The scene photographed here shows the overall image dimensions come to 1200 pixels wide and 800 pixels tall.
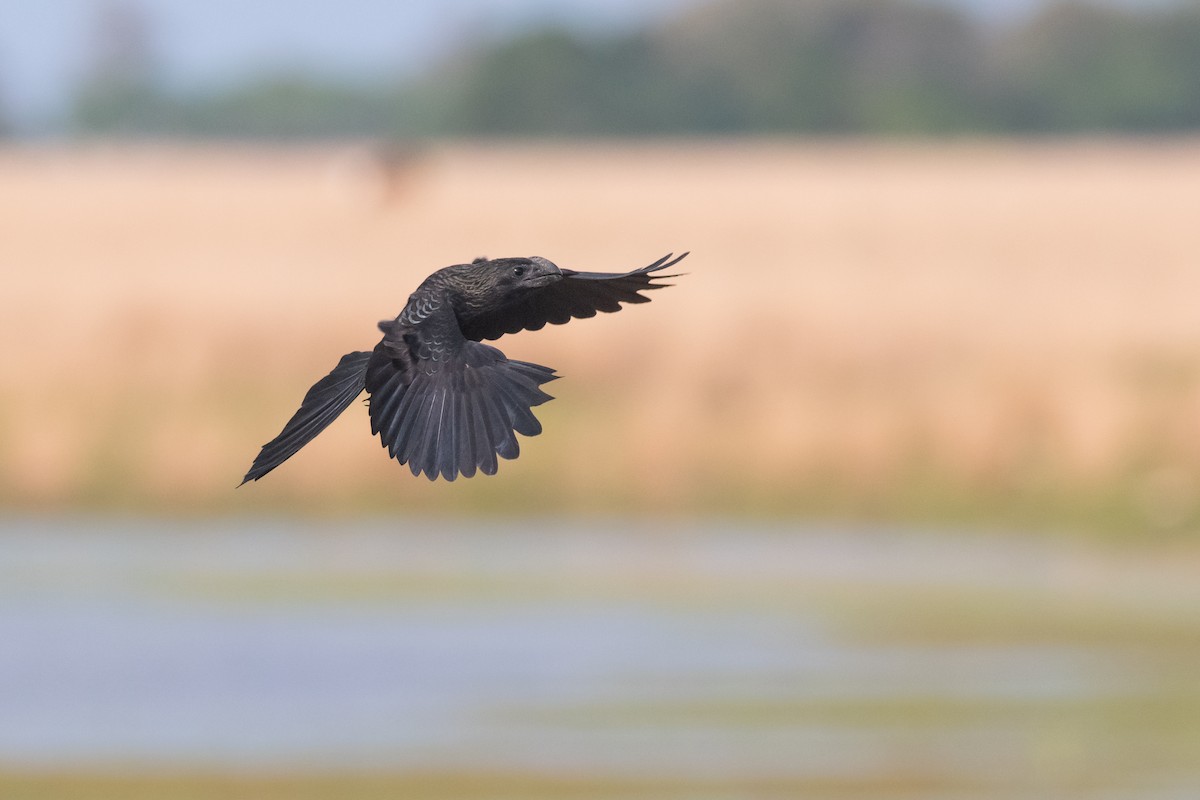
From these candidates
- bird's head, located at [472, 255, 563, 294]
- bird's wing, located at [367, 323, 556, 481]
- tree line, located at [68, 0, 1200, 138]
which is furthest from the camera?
tree line, located at [68, 0, 1200, 138]

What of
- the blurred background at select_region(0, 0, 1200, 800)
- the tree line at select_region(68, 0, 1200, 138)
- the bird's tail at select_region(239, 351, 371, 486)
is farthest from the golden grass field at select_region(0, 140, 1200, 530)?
the tree line at select_region(68, 0, 1200, 138)

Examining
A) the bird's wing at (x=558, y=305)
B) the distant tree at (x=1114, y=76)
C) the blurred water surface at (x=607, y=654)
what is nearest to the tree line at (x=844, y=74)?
the distant tree at (x=1114, y=76)

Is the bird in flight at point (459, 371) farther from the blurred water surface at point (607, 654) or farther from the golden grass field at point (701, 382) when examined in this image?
the golden grass field at point (701, 382)

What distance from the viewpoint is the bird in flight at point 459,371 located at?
471cm

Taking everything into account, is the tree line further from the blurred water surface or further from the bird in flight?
the bird in flight

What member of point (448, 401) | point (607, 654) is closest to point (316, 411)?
point (448, 401)

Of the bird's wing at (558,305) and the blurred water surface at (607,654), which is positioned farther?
the blurred water surface at (607,654)

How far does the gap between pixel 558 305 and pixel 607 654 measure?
29.6 feet

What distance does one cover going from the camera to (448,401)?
4.83 meters

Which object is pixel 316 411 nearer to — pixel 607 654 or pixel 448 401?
pixel 448 401

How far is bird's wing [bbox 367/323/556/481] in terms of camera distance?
4.67 metres

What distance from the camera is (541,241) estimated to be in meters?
36.5

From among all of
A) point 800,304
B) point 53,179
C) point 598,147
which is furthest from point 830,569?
point 598,147

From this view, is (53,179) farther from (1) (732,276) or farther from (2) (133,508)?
(2) (133,508)
